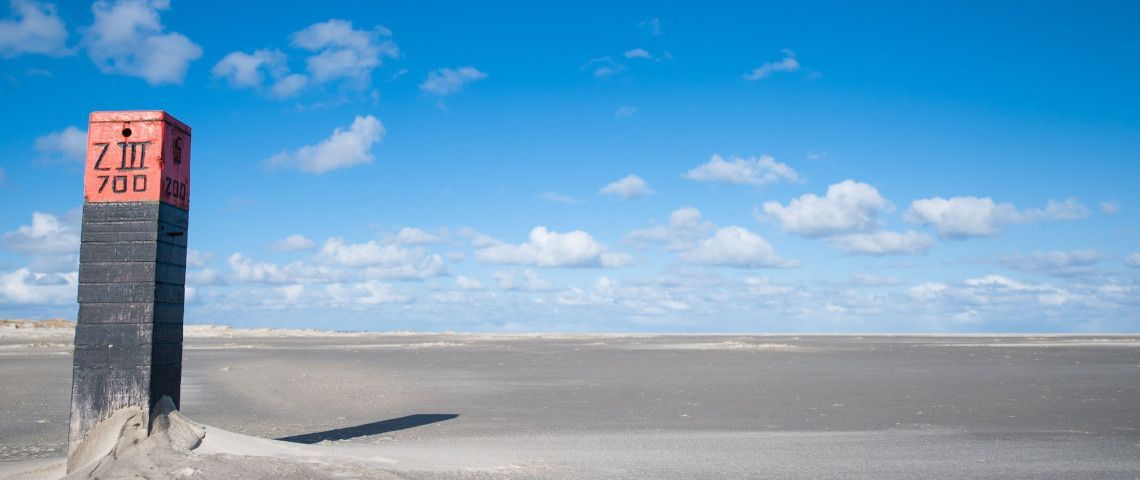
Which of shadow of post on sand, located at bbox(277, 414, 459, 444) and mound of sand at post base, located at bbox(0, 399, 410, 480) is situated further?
shadow of post on sand, located at bbox(277, 414, 459, 444)

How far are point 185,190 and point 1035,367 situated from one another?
88.5ft

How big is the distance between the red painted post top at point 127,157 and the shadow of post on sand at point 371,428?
12.9ft

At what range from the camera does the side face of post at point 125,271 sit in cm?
915

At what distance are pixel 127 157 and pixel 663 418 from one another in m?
9.53

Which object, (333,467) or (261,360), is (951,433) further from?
(261,360)

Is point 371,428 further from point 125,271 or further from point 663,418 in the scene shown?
point 125,271

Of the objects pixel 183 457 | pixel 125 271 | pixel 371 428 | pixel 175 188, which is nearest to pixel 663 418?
pixel 371 428

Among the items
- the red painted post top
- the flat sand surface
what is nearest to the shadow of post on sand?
the flat sand surface

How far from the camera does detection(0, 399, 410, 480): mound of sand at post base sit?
27.0 ft

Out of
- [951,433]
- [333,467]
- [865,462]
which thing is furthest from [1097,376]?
[333,467]

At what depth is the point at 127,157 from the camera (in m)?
9.46

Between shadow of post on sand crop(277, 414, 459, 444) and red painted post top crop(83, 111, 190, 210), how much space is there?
3.94 metres

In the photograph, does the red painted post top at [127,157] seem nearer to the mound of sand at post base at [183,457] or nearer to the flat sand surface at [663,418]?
the mound of sand at post base at [183,457]

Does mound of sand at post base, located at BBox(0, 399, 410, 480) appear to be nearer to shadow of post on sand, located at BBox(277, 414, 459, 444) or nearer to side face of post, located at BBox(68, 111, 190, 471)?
side face of post, located at BBox(68, 111, 190, 471)
